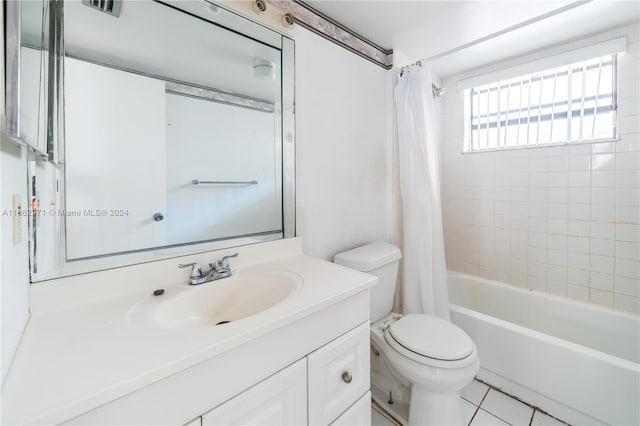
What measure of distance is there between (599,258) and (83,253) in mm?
2778

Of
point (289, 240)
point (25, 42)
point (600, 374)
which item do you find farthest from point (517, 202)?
point (25, 42)

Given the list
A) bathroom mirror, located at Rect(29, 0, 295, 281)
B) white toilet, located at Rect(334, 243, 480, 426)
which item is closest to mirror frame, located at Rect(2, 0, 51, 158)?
bathroom mirror, located at Rect(29, 0, 295, 281)

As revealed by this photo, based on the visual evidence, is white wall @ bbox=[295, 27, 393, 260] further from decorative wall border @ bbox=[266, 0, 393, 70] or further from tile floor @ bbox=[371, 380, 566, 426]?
tile floor @ bbox=[371, 380, 566, 426]

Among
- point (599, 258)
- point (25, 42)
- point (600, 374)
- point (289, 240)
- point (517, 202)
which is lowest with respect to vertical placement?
point (600, 374)

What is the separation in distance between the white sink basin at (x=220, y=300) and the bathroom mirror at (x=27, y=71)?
1.68ft

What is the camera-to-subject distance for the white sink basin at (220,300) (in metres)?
0.80

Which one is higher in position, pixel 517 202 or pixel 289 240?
pixel 517 202

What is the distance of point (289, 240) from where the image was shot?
1302mm

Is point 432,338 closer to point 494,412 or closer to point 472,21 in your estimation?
point 494,412

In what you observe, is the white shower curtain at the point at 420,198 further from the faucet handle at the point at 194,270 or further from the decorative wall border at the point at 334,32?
the faucet handle at the point at 194,270

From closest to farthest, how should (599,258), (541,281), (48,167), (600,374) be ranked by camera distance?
1. (48,167)
2. (600,374)
3. (599,258)
4. (541,281)

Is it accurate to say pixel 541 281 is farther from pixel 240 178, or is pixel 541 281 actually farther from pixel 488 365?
pixel 240 178

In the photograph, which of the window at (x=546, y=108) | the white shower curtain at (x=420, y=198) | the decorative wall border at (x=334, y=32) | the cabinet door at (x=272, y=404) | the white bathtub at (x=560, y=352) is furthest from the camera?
the window at (x=546, y=108)

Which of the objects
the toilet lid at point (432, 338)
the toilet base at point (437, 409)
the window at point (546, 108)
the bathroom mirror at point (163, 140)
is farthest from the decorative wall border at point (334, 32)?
the toilet base at point (437, 409)
